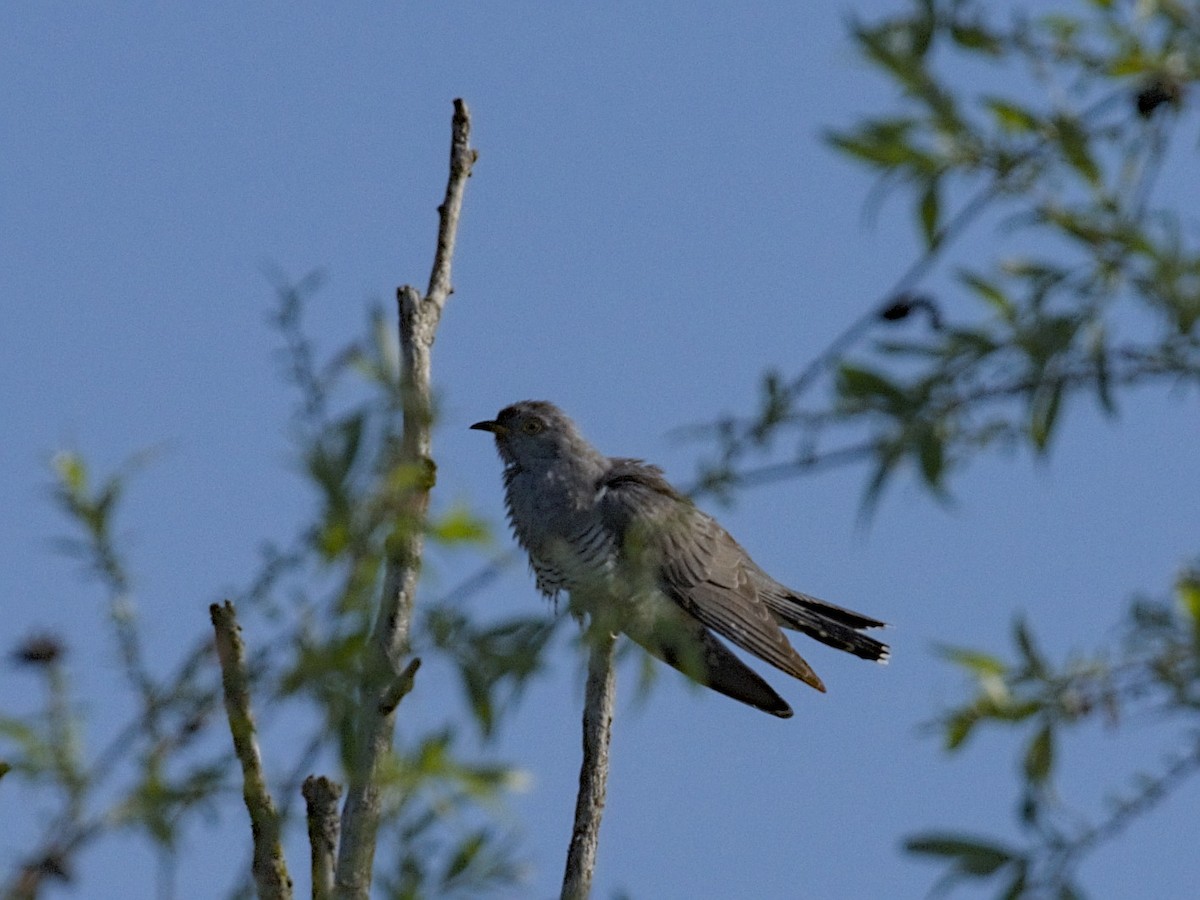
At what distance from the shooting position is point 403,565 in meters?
2.93

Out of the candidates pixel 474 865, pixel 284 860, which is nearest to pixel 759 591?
pixel 284 860

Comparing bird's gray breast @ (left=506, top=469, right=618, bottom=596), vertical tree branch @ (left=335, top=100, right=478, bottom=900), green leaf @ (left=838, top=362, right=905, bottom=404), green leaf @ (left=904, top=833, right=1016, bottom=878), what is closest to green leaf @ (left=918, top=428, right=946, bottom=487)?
green leaf @ (left=838, top=362, right=905, bottom=404)

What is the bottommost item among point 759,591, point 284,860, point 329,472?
point 329,472

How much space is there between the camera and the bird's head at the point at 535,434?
641 cm

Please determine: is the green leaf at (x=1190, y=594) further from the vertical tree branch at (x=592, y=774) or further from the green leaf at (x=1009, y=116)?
the vertical tree branch at (x=592, y=774)

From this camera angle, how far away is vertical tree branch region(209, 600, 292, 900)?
7.06 feet

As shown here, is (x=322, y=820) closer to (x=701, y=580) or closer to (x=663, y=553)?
(x=663, y=553)

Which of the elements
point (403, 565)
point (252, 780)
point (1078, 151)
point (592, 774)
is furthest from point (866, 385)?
point (592, 774)

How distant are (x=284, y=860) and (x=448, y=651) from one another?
1.63 metres

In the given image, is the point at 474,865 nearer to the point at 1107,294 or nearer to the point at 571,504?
the point at 1107,294

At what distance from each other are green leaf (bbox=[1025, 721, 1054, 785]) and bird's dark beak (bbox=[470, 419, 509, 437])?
4916 millimetres

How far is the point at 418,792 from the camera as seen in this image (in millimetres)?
1916

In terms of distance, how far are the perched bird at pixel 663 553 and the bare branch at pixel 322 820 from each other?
195cm

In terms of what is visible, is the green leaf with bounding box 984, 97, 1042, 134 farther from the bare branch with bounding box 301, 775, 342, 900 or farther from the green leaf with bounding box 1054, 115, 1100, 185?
the bare branch with bounding box 301, 775, 342, 900
